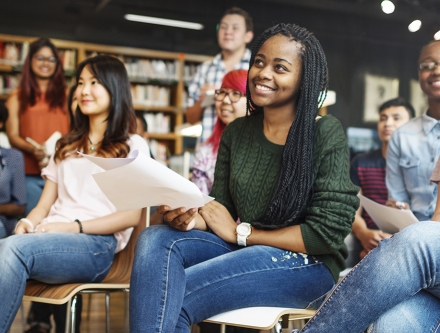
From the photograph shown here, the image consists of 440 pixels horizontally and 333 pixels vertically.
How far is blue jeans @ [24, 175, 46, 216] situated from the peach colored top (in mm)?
345

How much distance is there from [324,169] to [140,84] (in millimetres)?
6009

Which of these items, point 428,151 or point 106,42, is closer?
point 428,151

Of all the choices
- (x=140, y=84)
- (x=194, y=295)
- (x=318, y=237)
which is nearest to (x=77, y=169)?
(x=194, y=295)

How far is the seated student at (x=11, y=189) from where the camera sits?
102 inches

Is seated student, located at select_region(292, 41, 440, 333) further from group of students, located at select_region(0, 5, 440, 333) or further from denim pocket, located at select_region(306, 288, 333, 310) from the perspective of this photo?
denim pocket, located at select_region(306, 288, 333, 310)

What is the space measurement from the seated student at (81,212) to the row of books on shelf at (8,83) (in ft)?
15.5

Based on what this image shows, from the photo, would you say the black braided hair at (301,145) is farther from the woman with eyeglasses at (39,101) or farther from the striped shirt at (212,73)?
the woman with eyeglasses at (39,101)

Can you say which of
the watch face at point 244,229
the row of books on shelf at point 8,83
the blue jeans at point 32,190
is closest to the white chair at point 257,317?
the watch face at point 244,229

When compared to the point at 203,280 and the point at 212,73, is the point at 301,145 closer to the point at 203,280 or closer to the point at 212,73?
the point at 203,280

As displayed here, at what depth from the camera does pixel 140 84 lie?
7406 millimetres

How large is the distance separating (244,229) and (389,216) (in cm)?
58

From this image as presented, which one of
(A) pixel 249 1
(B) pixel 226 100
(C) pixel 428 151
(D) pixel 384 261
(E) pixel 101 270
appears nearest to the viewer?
(D) pixel 384 261

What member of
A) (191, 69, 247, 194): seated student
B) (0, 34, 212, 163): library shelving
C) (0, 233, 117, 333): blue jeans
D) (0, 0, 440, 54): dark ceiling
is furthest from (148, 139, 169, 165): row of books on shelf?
(0, 233, 117, 333): blue jeans

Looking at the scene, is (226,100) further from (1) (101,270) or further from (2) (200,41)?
(2) (200,41)
